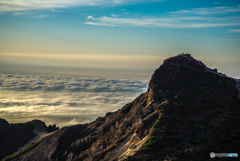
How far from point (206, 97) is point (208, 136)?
25.6 metres

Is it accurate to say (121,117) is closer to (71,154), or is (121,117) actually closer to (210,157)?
(71,154)

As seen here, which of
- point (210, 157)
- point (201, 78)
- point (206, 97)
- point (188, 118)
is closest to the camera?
point (210, 157)

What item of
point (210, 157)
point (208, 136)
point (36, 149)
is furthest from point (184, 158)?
point (36, 149)

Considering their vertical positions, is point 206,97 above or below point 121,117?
above

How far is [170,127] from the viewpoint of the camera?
6062 centimetres

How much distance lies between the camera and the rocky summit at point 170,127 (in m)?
51.1

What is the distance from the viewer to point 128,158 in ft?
167

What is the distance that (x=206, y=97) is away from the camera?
2965 inches

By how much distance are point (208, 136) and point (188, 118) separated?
11890 millimetres

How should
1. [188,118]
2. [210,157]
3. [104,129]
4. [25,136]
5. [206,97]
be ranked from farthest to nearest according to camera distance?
→ [25,136], [104,129], [206,97], [188,118], [210,157]

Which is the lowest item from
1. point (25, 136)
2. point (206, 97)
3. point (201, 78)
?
point (25, 136)

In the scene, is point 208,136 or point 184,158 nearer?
point 184,158

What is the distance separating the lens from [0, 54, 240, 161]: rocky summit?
51094 millimetres

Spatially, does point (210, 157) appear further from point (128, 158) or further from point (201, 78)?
point (201, 78)
